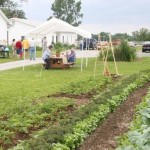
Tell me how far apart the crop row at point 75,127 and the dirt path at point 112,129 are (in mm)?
127

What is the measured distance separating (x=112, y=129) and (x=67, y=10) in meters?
116

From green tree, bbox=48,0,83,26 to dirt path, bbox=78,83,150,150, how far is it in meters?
111

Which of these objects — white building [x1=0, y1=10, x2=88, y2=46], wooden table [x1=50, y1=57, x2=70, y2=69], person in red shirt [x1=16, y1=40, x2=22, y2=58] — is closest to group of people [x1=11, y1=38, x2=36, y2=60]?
person in red shirt [x1=16, y1=40, x2=22, y2=58]

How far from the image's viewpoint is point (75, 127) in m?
8.12

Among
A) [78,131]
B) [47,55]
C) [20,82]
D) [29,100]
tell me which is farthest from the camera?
[47,55]

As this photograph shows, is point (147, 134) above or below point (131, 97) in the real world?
above

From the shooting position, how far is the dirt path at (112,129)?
25.5ft

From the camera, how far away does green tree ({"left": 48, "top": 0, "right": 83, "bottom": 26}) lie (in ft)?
403

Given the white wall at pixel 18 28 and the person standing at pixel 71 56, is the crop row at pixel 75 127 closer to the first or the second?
the person standing at pixel 71 56

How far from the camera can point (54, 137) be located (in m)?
7.18

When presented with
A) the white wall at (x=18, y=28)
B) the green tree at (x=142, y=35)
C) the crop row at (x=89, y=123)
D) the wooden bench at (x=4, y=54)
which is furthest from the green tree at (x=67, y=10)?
the crop row at (x=89, y=123)

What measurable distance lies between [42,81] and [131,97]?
5936 mm

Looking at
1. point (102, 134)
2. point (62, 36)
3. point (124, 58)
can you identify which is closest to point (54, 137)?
point (102, 134)

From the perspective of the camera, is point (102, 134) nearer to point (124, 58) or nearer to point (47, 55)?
point (47, 55)
